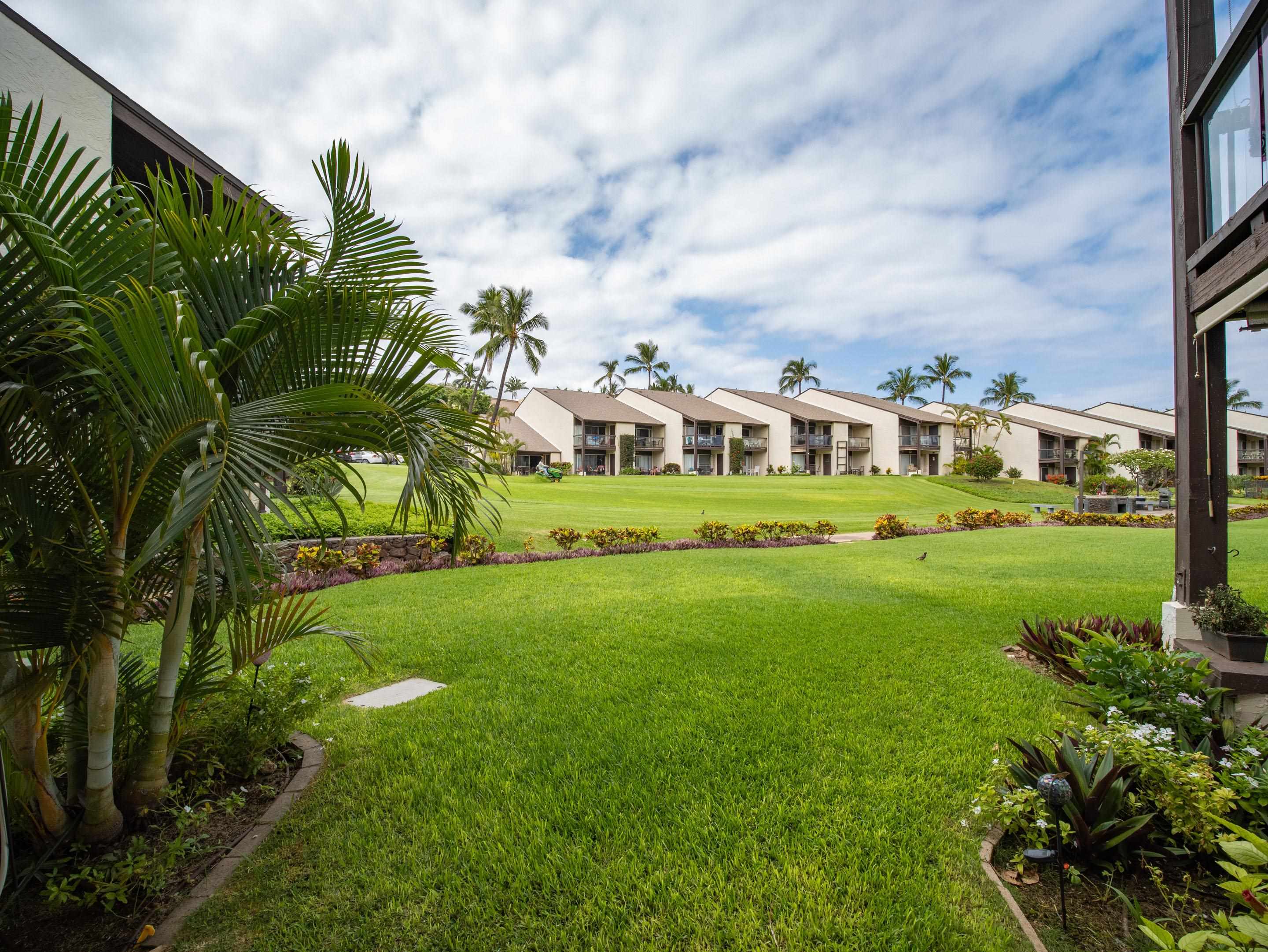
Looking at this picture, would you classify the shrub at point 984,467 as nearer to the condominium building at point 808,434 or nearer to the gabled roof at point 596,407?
the condominium building at point 808,434

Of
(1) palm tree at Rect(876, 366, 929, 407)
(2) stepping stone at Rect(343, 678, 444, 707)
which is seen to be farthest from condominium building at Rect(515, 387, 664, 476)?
(2) stepping stone at Rect(343, 678, 444, 707)

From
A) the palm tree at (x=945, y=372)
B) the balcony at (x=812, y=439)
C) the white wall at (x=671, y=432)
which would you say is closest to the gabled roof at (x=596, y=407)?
the white wall at (x=671, y=432)

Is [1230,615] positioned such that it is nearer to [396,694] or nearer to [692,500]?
[396,694]

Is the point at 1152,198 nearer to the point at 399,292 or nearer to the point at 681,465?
the point at 399,292

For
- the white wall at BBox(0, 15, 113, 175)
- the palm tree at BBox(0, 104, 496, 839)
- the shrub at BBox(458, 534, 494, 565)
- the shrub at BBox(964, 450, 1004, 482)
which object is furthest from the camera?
the shrub at BBox(964, 450, 1004, 482)

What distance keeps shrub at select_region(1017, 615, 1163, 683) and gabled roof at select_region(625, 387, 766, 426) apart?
40521 mm

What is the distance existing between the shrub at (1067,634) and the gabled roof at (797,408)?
43453mm

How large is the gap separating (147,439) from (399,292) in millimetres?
1208

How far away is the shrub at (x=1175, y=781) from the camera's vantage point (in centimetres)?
233

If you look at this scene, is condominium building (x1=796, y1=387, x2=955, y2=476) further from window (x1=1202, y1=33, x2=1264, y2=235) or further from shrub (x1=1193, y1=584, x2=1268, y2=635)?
shrub (x1=1193, y1=584, x2=1268, y2=635)

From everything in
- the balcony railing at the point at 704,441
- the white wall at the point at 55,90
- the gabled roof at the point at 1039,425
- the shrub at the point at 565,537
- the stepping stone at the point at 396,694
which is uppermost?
the gabled roof at the point at 1039,425

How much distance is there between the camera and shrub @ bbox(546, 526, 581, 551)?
13016 millimetres

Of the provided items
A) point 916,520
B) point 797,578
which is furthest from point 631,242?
point 797,578

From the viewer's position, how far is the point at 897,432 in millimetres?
48406
